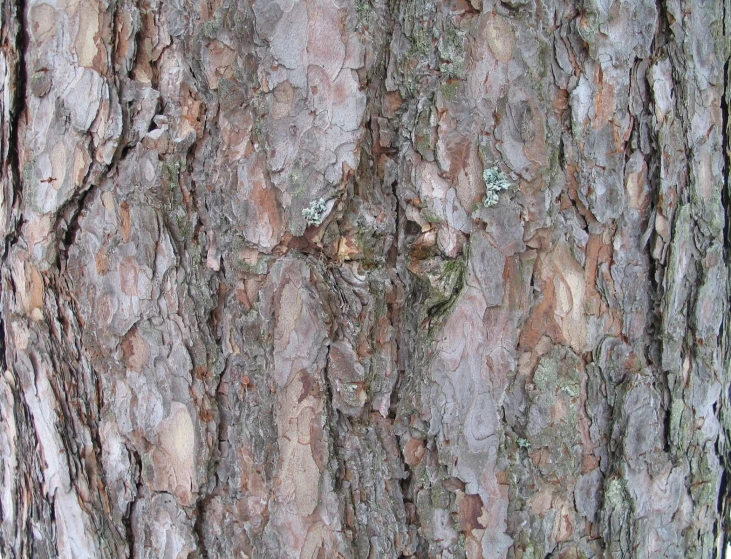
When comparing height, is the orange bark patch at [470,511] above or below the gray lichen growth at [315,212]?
below

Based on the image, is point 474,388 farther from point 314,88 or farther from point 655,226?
point 314,88

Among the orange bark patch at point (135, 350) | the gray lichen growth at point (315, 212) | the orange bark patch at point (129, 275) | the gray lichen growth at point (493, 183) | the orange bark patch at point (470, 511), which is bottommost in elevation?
the orange bark patch at point (470, 511)

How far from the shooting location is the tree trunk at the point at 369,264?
93cm

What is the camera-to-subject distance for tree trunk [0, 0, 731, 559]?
0.93 metres

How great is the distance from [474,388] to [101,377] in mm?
637

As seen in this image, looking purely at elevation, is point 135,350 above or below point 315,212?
below

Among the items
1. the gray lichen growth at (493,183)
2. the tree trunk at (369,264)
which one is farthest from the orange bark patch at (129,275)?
the gray lichen growth at (493,183)

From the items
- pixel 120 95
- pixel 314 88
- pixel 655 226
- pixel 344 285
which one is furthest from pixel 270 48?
pixel 655 226

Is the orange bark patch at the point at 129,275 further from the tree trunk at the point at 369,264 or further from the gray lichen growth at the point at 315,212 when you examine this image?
the gray lichen growth at the point at 315,212

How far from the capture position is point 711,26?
1.04m

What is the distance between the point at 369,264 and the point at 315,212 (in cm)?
12

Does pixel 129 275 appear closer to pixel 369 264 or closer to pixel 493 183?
pixel 369 264

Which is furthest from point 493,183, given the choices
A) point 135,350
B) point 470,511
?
point 135,350

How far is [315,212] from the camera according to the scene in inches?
36.9
